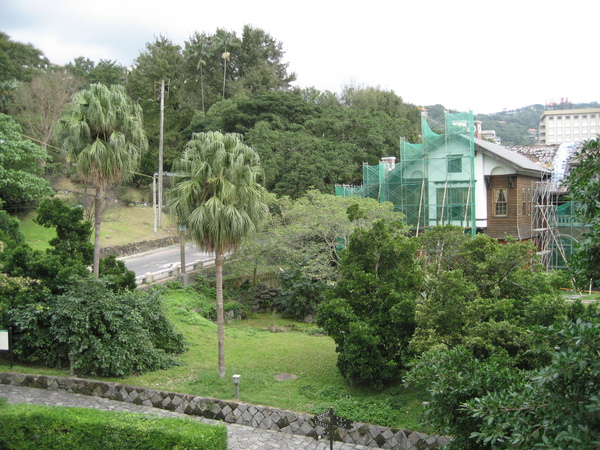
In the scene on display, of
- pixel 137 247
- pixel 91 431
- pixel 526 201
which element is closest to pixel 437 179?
pixel 526 201

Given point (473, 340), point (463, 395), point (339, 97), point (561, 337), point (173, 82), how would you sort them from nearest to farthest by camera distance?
point (561, 337) < point (463, 395) < point (473, 340) < point (173, 82) < point (339, 97)

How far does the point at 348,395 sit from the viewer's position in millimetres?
14977

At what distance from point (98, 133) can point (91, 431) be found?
10.9m

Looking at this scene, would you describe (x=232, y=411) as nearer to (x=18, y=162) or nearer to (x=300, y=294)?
(x=300, y=294)

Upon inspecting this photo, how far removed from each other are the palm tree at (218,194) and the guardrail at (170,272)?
37.2 feet

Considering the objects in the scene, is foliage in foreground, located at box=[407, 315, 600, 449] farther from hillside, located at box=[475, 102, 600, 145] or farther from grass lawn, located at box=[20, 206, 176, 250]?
hillside, located at box=[475, 102, 600, 145]

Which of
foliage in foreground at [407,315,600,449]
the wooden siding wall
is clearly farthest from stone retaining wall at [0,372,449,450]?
the wooden siding wall

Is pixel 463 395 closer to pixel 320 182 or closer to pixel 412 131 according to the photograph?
pixel 320 182

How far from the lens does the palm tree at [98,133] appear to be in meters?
17.9

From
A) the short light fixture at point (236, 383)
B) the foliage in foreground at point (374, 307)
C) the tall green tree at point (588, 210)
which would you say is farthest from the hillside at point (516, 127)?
the tall green tree at point (588, 210)

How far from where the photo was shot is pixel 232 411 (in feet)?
46.9

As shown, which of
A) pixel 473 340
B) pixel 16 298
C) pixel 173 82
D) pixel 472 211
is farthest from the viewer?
pixel 173 82

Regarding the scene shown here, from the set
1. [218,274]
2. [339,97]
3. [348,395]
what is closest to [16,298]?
[218,274]

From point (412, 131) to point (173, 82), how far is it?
26.2 meters
